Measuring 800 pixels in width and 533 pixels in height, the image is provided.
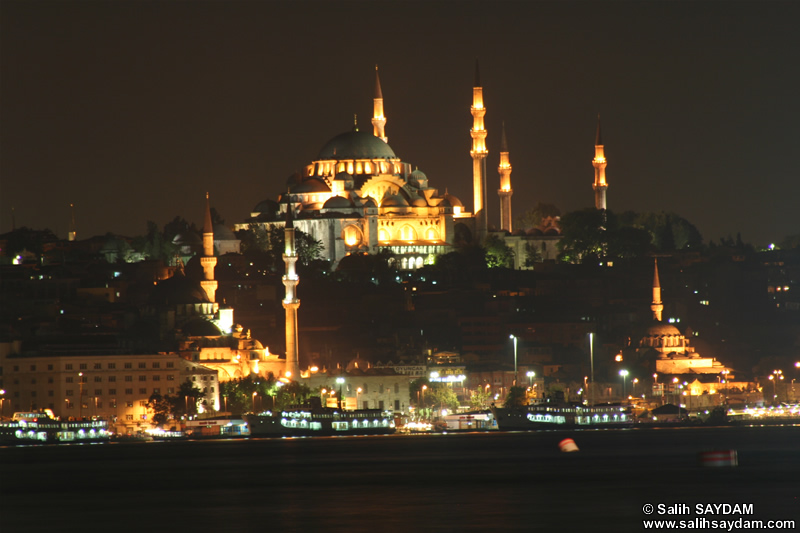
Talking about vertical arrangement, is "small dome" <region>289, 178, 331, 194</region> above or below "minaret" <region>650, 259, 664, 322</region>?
above

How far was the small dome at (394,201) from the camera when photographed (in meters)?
141

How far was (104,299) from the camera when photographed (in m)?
125

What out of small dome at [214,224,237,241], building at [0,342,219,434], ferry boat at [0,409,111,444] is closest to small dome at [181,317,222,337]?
building at [0,342,219,434]

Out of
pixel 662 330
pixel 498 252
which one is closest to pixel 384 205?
pixel 498 252

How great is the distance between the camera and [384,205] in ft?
463

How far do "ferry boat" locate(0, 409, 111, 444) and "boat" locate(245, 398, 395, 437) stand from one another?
798 centimetres

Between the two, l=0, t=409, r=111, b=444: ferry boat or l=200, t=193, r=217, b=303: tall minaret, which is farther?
l=200, t=193, r=217, b=303: tall minaret

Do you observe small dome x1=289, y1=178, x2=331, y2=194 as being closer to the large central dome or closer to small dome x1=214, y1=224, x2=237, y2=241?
the large central dome

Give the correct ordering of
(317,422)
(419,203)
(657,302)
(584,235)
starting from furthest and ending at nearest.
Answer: (584,235)
(419,203)
(657,302)
(317,422)

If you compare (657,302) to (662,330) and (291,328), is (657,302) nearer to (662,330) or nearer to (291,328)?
(662,330)

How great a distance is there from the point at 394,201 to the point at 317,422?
125 ft

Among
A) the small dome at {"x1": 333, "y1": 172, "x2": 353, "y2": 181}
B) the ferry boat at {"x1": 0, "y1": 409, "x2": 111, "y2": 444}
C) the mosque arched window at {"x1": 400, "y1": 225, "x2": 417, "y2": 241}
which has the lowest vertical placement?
the ferry boat at {"x1": 0, "y1": 409, "x2": 111, "y2": 444}

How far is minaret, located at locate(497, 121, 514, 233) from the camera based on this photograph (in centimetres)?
14575

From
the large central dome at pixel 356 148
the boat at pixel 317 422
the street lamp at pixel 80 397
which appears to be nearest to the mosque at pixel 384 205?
the large central dome at pixel 356 148
